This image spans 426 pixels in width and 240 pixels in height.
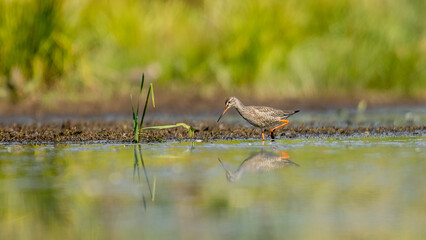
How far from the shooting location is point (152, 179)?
734 centimetres

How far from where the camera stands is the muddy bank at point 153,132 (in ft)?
35.6

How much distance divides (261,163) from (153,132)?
3.42m

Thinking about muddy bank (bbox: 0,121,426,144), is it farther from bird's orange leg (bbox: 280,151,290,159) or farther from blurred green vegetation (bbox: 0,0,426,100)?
blurred green vegetation (bbox: 0,0,426,100)

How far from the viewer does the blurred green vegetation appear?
1652 cm

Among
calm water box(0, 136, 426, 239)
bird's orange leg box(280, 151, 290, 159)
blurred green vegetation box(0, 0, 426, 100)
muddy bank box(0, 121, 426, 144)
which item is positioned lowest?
calm water box(0, 136, 426, 239)

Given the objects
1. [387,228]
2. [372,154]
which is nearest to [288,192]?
[387,228]

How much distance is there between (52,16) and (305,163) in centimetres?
773

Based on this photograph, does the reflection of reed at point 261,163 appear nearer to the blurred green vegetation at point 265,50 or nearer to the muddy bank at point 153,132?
the muddy bank at point 153,132

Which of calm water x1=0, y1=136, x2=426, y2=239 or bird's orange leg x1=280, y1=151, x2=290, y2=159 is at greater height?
bird's orange leg x1=280, y1=151, x2=290, y2=159

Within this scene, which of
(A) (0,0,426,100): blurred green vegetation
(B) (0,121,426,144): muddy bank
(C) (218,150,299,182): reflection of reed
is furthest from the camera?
(A) (0,0,426,100): blurred green vegetation

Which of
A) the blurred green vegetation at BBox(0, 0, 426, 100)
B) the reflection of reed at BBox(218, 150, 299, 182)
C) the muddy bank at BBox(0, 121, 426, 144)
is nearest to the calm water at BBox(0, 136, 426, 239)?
the reflection of reed at BBox(218, 150, 299, 182)

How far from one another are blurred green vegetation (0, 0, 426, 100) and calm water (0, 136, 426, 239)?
6704 millimetres

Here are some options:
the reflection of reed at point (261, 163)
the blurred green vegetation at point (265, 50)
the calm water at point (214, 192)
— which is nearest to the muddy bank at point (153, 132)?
the calm water at point (214, 192)

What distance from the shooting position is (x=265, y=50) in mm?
16406
